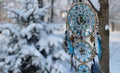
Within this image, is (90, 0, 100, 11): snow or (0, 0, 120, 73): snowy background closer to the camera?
(90, 0, 100, 11): snow

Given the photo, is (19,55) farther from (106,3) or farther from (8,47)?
Answer: (106,3)

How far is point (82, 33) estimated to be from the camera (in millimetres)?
3631

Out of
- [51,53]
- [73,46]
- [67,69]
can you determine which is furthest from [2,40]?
[73,46]

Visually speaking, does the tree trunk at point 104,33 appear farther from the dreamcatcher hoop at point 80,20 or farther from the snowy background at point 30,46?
the snowy background at point 30,46

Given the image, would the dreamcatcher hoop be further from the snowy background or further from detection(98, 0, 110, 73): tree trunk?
the snowy background

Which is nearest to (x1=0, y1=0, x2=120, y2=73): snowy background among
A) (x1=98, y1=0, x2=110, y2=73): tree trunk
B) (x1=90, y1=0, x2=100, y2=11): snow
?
(x1=98, y1=0, x2=110, y2=73): tree trunk

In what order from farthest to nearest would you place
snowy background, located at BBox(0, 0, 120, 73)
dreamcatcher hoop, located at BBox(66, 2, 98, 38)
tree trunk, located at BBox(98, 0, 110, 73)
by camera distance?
snowy background, located at BBox(0, 0, 120, 73) < tree trunk, located at BBox(98, 0, 110, 73) < dreamcatcher hoop, located at BBox(66, 2, 98, 38)

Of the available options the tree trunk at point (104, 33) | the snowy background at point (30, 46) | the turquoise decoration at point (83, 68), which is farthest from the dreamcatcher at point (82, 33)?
the snowy background at point (30, 46)

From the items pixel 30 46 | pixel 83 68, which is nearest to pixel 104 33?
pixel 83 68

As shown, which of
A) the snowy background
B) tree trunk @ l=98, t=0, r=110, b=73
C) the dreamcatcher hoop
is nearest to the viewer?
the dreamcatcher hoop

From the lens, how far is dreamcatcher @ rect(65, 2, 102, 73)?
11.6ft

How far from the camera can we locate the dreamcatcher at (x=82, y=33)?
3.54 m

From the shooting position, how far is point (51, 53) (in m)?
5.06

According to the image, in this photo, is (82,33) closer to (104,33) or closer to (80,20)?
(80,20)
